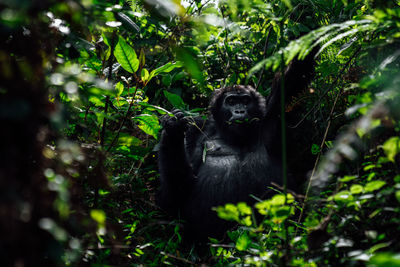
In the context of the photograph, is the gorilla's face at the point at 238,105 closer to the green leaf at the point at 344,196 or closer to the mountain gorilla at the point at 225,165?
the mountain gorilla at the point at 225,165

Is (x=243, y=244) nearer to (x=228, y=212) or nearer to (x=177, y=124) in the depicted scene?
(x=228, y=212)

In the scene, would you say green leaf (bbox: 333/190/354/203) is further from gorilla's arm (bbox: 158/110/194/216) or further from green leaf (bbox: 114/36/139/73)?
gorilla's arm (bbox: 158/110/194/216)

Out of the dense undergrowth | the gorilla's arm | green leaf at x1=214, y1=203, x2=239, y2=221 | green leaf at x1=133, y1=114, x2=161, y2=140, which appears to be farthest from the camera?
the gorilla's arm

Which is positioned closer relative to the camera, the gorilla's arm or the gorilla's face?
the gorilla's arm

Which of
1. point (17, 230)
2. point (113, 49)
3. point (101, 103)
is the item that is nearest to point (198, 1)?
point (113, 49)

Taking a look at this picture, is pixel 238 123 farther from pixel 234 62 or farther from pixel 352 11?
pixel 352 11

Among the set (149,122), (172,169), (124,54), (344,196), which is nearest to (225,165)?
(172,169)

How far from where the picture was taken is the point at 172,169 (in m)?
2.99

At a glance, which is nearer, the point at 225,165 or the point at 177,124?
the point at 177,124

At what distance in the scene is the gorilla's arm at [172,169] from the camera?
9.57ft

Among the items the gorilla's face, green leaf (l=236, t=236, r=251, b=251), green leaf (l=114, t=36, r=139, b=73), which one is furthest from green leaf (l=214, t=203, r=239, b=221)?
the gorilla's face

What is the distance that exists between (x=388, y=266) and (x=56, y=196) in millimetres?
783

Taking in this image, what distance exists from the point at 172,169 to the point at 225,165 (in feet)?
1.76

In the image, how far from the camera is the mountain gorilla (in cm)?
284
